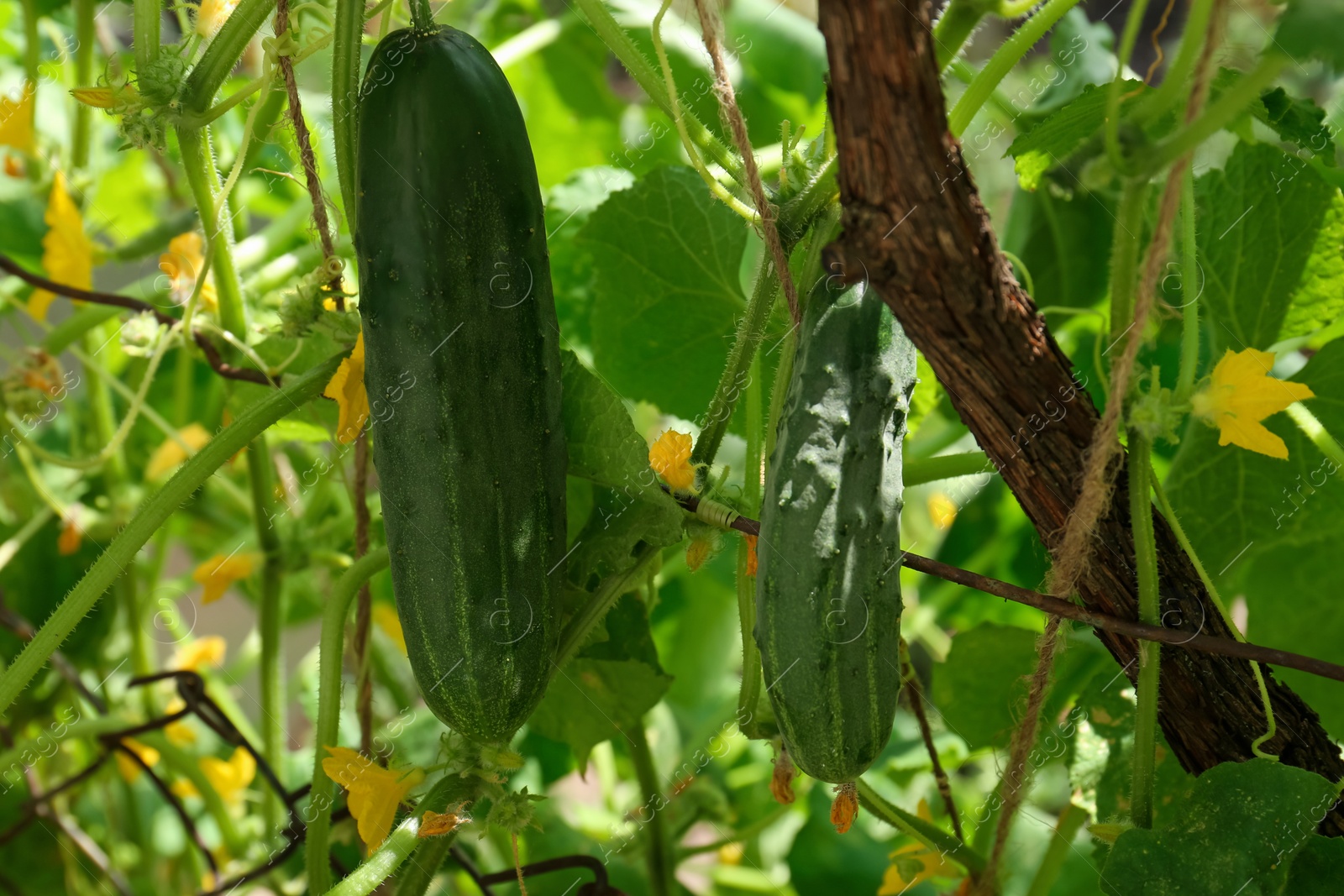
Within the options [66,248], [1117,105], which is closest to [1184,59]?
[1117,105]

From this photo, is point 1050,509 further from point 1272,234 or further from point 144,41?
point 144,41

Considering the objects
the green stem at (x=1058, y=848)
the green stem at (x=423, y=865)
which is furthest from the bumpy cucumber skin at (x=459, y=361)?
the green stem at (x=1058, y=848)

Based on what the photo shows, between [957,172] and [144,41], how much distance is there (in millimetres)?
537

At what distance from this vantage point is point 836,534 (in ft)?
1.94

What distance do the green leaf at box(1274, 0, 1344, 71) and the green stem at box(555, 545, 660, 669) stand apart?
0.47 metres

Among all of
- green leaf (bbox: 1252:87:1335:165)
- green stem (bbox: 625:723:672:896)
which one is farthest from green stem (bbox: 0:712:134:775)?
green leaf (bbox: 1252:87:1335:165)

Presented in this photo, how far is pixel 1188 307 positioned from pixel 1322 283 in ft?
1.02

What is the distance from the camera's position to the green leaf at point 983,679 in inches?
36.7

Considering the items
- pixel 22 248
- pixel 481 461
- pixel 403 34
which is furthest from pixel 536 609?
pixel 22 248

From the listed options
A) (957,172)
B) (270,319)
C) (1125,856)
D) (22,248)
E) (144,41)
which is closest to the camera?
(957,172)

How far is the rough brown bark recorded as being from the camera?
50cm

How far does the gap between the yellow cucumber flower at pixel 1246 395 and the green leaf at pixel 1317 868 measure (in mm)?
235

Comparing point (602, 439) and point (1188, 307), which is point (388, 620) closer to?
point (602, 439)

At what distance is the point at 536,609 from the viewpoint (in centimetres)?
70
